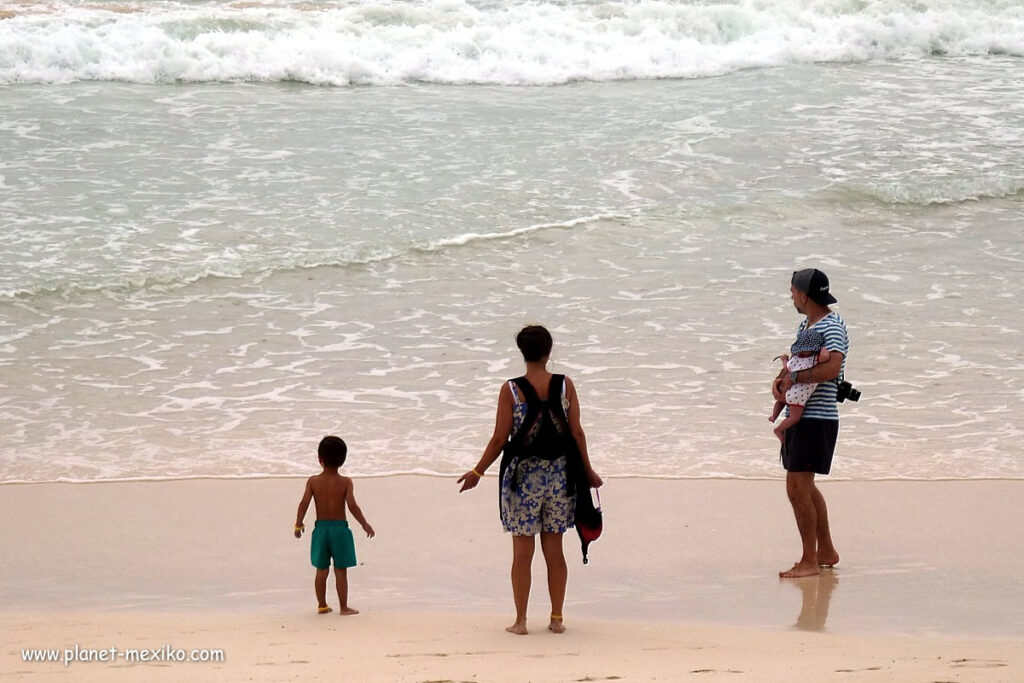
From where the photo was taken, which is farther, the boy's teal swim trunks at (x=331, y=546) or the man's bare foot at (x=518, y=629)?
the boy's teal swim trunks at (x=331, y=546)

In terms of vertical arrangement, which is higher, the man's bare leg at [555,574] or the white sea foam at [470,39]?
the white sea foam at [470,39]

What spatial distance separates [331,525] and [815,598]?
2.16 m

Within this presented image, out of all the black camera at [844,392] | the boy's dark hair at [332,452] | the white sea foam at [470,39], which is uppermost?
the white sea foam at [470,39]

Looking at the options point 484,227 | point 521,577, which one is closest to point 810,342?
point 521,577

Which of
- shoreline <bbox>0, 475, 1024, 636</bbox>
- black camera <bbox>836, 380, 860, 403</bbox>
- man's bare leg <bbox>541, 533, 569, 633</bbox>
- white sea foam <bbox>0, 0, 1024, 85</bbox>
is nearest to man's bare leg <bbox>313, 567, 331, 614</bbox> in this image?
shoreline <bbox>0, 475, 1024, 636</bbox>

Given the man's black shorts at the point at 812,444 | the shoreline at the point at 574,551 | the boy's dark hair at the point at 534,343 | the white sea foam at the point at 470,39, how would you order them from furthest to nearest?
the white sea foam at the point at 470,39, the man's black shorts at the point at 812,444, the shoreline at the point at 574,551, the boy's dark hair at the point at 534,343

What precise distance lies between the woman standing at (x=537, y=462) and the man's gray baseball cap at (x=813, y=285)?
127 centimetres

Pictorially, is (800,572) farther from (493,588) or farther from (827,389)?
(493,588)

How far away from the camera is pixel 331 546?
5.20 meters

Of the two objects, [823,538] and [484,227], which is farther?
[484,227]

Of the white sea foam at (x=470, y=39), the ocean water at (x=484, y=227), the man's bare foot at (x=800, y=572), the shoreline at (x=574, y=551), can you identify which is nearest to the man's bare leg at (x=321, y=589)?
the shoreline at (x=574, y=551)

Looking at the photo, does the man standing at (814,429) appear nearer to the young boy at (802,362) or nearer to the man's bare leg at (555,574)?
the young boy at (802,362)

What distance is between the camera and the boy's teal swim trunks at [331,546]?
5.18 m

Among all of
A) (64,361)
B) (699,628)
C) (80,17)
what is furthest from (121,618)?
(80,17)
